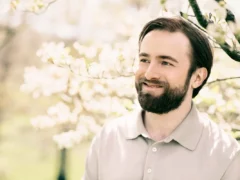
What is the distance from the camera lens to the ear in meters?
1.41

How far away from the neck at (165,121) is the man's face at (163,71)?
0.03 metres

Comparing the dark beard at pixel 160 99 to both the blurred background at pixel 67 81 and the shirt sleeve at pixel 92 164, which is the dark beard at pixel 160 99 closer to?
the shirt sleeve at pixel 92 164

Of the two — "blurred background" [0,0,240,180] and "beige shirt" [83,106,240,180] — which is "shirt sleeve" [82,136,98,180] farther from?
"blurred background" [0,0,240,180]

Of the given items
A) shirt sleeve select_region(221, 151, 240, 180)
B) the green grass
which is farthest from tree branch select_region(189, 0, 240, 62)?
the green grass

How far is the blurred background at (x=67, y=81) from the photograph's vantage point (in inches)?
84.9

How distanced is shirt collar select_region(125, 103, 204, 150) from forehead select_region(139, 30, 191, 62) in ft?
0.60

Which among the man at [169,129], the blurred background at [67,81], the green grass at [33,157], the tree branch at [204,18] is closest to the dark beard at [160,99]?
the man at [169,129]

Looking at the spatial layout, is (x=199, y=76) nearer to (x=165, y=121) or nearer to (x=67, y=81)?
(x=165, y=121)

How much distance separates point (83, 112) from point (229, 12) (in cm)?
186

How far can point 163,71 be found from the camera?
1333mm

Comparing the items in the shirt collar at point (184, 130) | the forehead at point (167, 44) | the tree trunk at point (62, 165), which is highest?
the forehead at point (167, 44)

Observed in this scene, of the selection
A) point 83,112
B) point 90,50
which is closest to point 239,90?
point 90,50

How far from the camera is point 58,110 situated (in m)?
2.99

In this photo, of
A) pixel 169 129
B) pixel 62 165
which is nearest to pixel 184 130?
pixel 169 129
